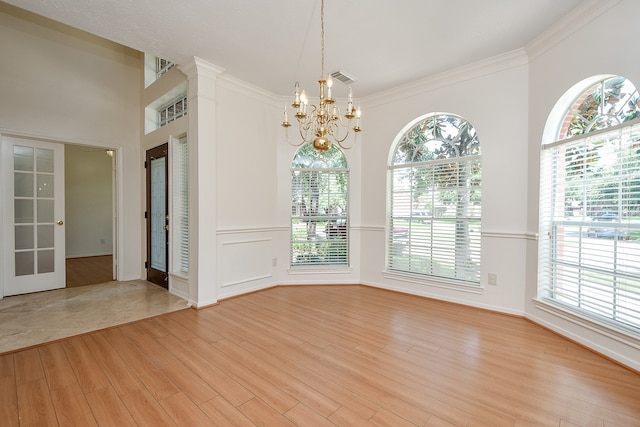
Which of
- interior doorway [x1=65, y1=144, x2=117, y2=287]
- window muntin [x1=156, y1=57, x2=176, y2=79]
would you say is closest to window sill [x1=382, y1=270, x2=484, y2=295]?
window muntin [x1=156, y1=57, x2=176, y2=79]

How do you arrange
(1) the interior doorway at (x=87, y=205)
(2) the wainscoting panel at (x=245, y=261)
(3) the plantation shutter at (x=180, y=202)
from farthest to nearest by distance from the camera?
(1) the interior doorway at (x=87, y=205), (3) the plantation shutter at (x=180, y=202), (2) the wainscoting panel at (x=245, y=261)

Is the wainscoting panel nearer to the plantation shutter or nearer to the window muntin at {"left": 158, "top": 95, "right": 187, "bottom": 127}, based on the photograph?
the plantation shutter

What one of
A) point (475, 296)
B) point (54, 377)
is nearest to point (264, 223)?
point (54, 377)

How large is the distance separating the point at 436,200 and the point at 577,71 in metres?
1.89

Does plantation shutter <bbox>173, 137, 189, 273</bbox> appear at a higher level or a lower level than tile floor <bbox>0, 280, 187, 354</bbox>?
higher

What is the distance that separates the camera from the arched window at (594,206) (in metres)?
2.32

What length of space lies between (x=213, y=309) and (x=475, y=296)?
328 centimetres

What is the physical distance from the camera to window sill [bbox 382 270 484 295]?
3625 millimetres

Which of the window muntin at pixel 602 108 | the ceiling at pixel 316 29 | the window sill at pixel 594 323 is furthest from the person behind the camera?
the ceiling at pixel 316 29

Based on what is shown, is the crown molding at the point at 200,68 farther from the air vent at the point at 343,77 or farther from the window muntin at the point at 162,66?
the air vent at the point at 343,77

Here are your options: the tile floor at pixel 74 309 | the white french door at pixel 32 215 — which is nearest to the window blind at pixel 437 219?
the tile floor at pixel 74 309

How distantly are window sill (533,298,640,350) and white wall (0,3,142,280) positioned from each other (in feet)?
19.1

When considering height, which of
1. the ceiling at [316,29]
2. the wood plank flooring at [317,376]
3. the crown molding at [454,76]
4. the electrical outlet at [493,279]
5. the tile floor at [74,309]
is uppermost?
the ceiling at [316,29]

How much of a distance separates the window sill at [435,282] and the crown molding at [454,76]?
2.59m
